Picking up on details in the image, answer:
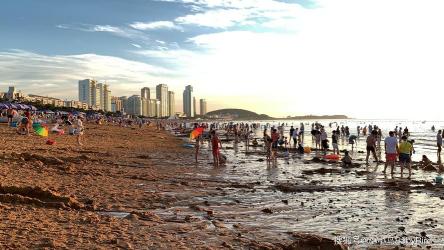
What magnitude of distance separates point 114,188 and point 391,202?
7.27 metres

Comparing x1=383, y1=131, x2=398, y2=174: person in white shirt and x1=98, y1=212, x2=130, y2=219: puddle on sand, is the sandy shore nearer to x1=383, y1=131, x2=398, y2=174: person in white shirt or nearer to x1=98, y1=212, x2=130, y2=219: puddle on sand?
x1=98, y1=212, x2=130, y2=219: puddle on sand

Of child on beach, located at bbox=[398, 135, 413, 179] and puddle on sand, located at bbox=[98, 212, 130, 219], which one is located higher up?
child on beach, located at bbox=[398, 135, 413, 179]

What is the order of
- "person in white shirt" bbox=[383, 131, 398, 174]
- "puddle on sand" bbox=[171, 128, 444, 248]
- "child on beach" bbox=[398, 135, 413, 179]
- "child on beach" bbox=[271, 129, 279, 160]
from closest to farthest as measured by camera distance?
"puddle on sand" bbox=[171, 128, 444, 248] → "child on beach" bbox=[398, 135, 413, 179] → "person in white shirt" bbox=[383, 131, 398, 174] → "child on beach" bbox=[271, 129, 279, 160]

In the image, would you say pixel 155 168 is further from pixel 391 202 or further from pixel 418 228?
pixel 418 228

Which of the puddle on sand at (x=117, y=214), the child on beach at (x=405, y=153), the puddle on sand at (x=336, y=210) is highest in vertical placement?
the child on beach at (x=405, y=153)

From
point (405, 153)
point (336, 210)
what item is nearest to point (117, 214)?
point (336, 210)

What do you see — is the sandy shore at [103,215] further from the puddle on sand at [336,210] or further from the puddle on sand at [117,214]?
the puddle on sand at [336,210]

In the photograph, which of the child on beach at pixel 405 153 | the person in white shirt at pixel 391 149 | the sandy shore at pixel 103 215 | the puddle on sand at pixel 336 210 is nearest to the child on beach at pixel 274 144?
the person in white shirt at pixel 391 149

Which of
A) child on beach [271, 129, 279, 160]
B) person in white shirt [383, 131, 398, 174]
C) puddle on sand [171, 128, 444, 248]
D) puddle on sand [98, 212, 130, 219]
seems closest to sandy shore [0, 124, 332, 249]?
puddle on sand [98, 212, 130, 219]

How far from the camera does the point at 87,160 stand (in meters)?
15.8

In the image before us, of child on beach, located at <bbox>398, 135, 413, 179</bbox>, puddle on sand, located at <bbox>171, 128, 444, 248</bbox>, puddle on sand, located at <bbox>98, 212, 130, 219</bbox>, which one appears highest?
child on beach, located at <bbox>398, 135, 413, 179</bbox>

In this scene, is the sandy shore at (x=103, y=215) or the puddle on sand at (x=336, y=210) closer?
the sandy shore at (x=103, y=215)

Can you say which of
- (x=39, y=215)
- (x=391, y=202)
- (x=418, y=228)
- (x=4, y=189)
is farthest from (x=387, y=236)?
(x=4, y=189)

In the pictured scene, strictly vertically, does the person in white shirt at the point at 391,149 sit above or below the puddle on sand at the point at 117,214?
above
